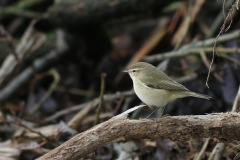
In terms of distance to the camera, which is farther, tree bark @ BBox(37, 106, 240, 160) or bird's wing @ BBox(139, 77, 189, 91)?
bird's wing @ BBox(139, 77, 189, 91)

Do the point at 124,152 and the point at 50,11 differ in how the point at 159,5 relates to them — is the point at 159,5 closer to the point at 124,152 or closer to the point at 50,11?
the point at 50,11

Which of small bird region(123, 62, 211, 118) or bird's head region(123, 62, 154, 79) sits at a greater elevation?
bird's head region(123, 62, 154, 79)

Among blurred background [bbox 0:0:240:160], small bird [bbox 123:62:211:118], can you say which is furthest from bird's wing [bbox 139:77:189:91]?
blurred background [bbox 0:0:240:160]

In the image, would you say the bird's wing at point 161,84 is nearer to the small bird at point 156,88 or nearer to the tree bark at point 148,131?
the small bird at point 156,88

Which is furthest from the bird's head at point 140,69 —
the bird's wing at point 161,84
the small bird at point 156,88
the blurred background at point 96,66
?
Answer: the blurred background at point 96,66

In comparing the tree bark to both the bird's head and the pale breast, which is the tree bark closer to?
the pale breast
